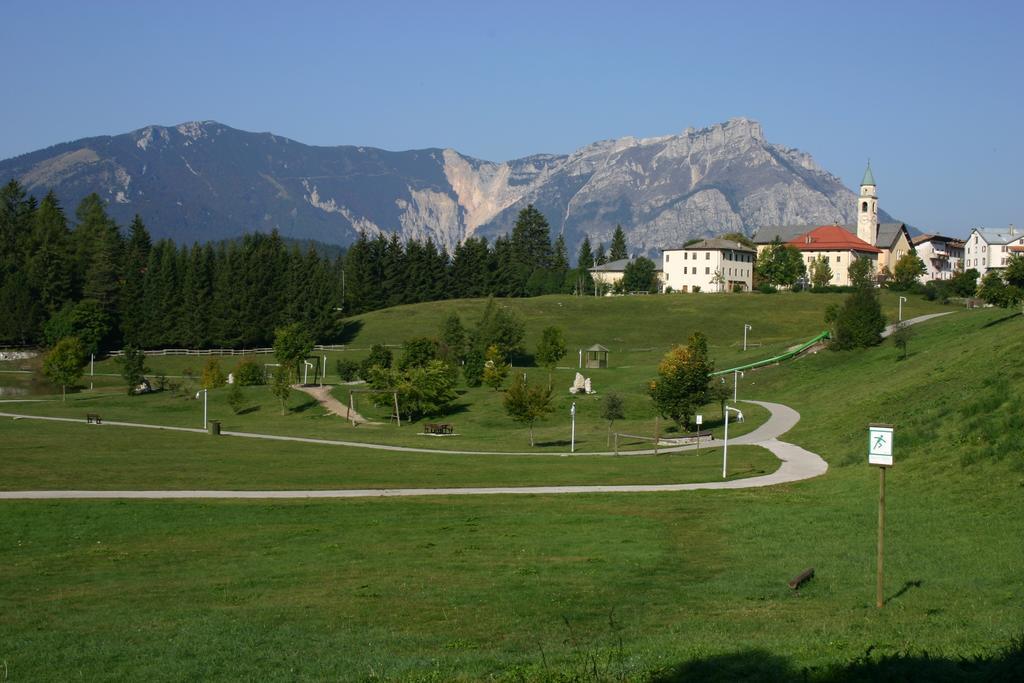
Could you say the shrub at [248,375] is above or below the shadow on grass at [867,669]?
below

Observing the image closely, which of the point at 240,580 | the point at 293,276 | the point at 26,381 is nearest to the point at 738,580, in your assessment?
the point at 240,580

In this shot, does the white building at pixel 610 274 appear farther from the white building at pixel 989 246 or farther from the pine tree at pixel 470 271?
the white building at pixel 989 246

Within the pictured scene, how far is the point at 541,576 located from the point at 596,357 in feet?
276

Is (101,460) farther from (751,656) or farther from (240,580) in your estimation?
(751,656)

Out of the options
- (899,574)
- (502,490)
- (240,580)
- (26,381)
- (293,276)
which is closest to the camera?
(899,574)

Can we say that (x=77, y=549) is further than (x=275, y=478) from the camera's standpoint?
No

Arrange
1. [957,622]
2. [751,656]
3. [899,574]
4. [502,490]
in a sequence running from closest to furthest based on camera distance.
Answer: [751,656], [957,622], [899,574], [502,490]

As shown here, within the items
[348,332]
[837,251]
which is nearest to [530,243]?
[837,251]

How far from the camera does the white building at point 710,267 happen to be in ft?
515

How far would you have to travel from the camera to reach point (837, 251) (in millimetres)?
165250

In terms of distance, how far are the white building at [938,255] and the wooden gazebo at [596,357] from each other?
306 ft

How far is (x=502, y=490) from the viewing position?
31984mm

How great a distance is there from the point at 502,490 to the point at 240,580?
1386 centimetres

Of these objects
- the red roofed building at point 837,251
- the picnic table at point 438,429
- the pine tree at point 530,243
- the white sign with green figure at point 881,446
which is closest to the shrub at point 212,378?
the picnic table at point 438,429
